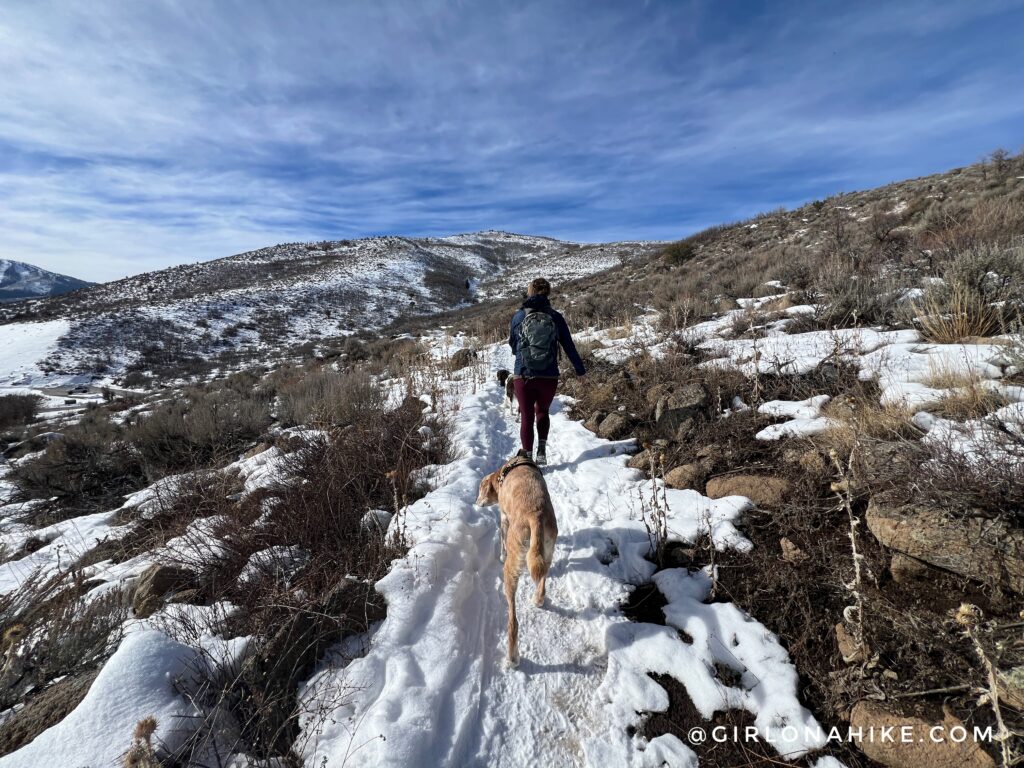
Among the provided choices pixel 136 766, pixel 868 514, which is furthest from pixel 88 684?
pixel 868 514

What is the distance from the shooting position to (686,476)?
3.52 m

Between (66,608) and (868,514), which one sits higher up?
(868,514)

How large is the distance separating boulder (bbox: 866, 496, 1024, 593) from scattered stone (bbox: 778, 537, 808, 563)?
1.26ft

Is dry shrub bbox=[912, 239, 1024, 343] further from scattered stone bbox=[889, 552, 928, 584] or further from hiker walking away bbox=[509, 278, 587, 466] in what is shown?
hiker walking away bbox=[509, 278, 587, 466]

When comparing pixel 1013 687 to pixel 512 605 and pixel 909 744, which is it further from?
pixel 512 605

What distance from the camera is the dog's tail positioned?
247 centimetres

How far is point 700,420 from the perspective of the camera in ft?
14.2

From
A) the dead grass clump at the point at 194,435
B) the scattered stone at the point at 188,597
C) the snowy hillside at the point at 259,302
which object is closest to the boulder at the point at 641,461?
the scattered stone at the point at 188,597

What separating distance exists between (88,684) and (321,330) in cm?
2672

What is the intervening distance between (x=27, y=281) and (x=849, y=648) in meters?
173

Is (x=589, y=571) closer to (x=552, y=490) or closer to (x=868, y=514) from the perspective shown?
(x=552, y=490)

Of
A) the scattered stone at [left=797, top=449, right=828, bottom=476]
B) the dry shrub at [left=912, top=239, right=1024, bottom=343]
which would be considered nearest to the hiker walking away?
the scattered stone at [left=797, top=449, right=828, bottom=476]

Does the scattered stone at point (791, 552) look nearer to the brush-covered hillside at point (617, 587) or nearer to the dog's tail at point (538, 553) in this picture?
the brush-covered hillside at point (617, 587)

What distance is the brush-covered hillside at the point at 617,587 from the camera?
1715 millimetres
